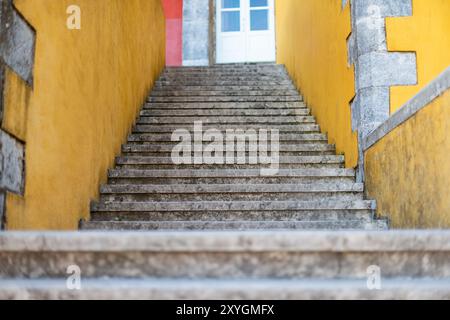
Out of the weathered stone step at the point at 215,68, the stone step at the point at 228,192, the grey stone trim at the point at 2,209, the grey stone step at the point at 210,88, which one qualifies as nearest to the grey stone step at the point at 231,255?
the grey stone trim at the point at 2,209

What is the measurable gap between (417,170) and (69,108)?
180 centimetres

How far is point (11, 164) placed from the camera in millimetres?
Result: 1876

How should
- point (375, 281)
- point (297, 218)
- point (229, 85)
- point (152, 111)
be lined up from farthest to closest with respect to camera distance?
1. point (229, 85)
2. point (152, 111)
3. point (297, 218)
4. point (375, 281)

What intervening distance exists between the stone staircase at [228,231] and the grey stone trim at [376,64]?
1.64ft

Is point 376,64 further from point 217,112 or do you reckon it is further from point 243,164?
point 217,112

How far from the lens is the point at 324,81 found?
4.52 m

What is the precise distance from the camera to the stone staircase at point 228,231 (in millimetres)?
1315

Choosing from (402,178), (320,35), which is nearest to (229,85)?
(320,35)

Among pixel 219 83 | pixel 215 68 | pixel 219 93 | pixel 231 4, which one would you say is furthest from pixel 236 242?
pixel 231 4

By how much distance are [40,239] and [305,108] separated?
4.22 meters

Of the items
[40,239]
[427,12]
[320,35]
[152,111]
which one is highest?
[320,35]

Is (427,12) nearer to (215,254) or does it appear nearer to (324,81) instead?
(324,81)

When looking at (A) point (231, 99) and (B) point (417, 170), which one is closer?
(B) point (417, 170)

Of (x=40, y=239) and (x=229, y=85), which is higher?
(x=229, y=85)
